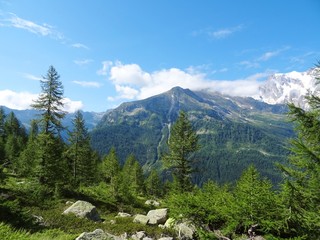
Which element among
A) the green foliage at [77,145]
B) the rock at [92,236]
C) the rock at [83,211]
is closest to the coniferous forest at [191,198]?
the rock at [92,236]

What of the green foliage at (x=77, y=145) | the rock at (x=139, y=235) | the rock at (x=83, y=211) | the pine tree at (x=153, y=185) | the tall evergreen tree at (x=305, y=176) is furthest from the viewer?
the pine tree at (x=153, y=185)

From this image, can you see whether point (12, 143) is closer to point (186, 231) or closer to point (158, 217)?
point (158, 217)

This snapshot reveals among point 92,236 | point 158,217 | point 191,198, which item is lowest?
point 158,217

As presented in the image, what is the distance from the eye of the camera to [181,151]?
34.6 m

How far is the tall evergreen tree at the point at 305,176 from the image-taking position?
1405 centimetres

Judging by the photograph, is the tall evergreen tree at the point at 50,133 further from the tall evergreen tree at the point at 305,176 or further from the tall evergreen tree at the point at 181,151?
the tall evergreen tree at the point at 305,176

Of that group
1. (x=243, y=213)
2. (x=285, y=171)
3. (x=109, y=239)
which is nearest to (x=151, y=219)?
(x=243, y=213)

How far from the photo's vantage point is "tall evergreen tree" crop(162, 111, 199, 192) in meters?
34.3

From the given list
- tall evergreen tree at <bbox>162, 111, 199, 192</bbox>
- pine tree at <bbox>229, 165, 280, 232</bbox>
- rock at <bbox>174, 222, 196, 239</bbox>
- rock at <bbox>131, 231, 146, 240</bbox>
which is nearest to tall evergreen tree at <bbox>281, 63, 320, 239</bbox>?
pine tree at <bbox>229, 165, 280, 232</bbox>

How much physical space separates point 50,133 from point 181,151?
49.0 feet

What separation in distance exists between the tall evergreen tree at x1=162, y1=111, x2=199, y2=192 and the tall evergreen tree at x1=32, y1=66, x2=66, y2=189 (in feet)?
40.0

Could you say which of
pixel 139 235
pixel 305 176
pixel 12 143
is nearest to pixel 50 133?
pixel 139 235

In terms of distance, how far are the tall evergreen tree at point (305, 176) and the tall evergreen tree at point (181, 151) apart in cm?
1835

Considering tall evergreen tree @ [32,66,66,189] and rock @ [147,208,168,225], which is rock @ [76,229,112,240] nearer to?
rock @ [147,208,168,225]
